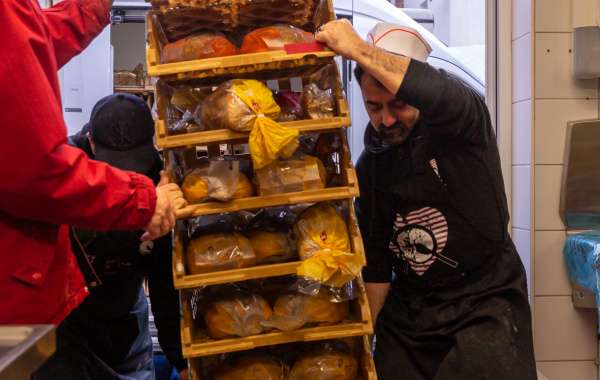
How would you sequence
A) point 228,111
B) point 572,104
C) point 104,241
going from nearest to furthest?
point 228,111 → point 104,241 → point 572,104

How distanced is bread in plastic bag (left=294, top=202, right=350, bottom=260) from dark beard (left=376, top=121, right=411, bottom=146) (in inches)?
13.2

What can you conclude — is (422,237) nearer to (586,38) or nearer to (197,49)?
(197,49)

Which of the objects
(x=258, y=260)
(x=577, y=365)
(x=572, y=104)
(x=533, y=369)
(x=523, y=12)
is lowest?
(x=577, y=365)

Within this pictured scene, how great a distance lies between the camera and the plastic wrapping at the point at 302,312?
1423 mm

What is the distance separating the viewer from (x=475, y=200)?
5.29ft

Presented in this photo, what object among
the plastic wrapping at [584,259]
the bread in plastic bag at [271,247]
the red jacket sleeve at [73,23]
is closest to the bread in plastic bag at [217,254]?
the bread in plastic bag at [271,247]

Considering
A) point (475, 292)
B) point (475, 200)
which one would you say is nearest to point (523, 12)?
point (475, 200)

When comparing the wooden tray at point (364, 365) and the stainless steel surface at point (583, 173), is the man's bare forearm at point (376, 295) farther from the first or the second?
the stainless steel surface at point (583, 173)

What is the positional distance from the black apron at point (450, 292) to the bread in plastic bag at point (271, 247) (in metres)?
0.37

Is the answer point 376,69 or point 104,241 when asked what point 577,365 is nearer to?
point 376,69

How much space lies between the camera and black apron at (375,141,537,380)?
1.58m

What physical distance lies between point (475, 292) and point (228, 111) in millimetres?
838

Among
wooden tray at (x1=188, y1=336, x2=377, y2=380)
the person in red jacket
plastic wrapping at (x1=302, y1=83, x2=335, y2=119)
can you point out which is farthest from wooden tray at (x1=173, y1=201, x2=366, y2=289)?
plastic wrapping at (x1=302, y1=83, x2=335, y2=119)

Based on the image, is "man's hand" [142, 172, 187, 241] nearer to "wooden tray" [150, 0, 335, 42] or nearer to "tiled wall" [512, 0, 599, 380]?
"wooden tray" [150, 0, 335, 42]
